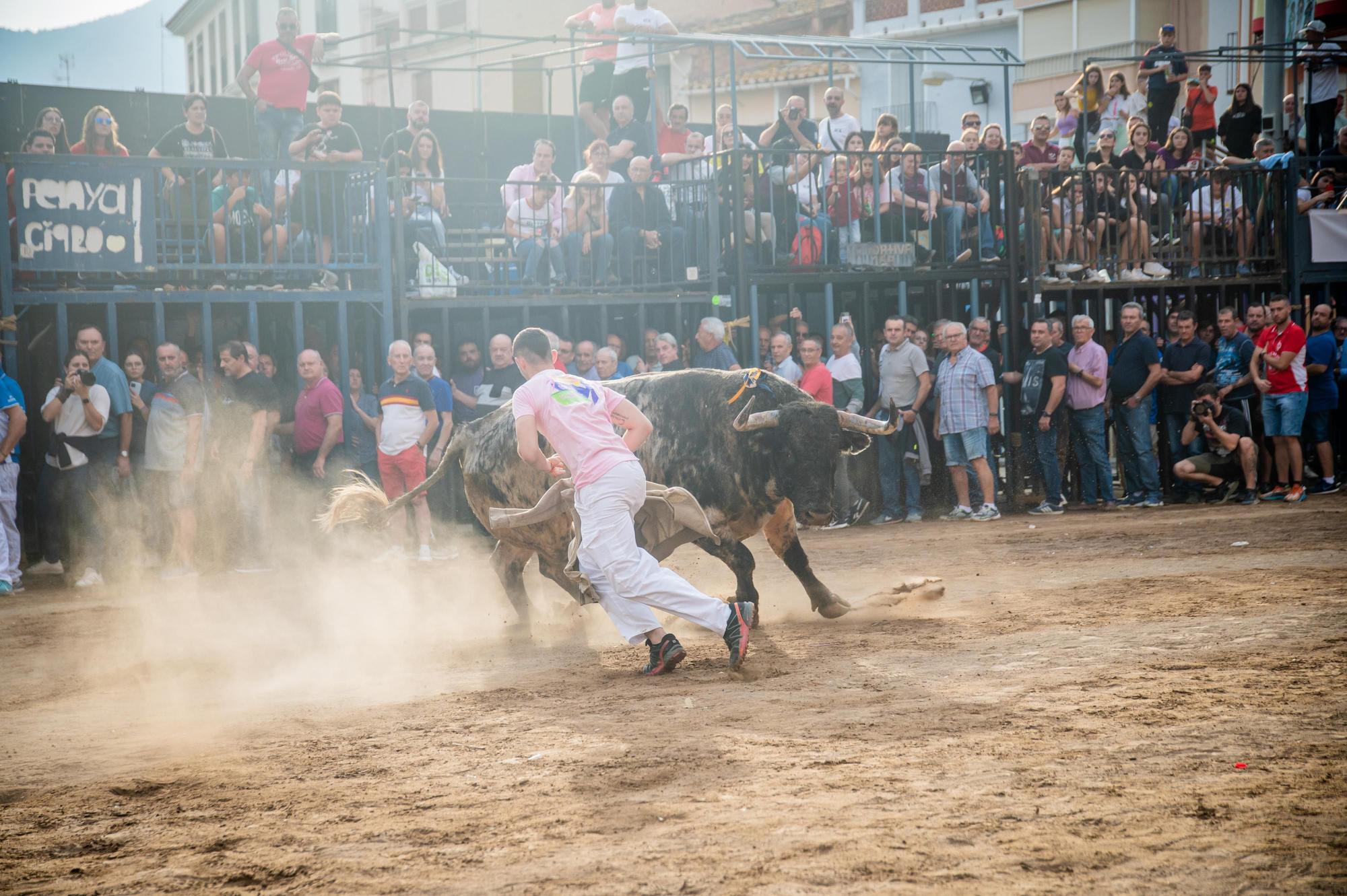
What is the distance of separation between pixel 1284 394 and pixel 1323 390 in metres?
0.72

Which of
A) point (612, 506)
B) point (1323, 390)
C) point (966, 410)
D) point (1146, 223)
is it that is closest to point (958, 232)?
point (1146, 223)

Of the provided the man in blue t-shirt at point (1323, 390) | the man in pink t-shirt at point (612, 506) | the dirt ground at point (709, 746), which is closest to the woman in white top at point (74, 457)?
the dirt ground at point (709, 746)

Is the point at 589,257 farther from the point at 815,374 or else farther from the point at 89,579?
the point at 89,579

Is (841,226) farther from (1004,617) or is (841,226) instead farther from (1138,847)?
(1138,847)

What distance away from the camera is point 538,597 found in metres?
10.3

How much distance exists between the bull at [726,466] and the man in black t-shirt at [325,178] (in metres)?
4.85

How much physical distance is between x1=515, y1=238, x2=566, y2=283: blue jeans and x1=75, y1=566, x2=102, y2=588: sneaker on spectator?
5.28 meters

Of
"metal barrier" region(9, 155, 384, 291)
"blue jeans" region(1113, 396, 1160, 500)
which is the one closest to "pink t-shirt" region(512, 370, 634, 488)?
"metal barrier" region(9, 155, 384, 291)

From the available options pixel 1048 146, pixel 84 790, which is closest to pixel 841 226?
pixel 1048 146

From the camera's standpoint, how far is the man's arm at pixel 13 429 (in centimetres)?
1112

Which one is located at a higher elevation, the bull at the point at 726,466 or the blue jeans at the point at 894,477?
the bull at the point at 726,466

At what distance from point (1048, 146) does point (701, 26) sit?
25.5 m

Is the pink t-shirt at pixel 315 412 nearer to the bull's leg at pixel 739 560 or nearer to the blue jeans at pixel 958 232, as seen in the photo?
the bull's leg at pixel 739 560

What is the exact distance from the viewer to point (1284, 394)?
14242mm
